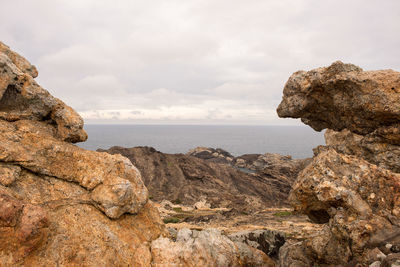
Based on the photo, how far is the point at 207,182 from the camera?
75.8 m

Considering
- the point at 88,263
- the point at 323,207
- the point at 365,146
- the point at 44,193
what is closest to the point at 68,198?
the point at 44,193

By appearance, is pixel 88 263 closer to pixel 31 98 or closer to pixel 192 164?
pixel 31 98

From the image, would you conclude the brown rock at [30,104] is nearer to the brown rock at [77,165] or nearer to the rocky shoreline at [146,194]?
the rocky shoreline at [146,194]

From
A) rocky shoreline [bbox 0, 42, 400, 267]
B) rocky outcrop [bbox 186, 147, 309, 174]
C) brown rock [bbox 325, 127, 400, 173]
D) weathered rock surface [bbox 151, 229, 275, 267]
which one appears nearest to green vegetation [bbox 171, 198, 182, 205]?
rocky shoreline [bbox 0, 42, 400, 267]

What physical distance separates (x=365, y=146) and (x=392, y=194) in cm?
473

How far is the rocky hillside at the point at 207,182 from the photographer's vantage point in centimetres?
6388

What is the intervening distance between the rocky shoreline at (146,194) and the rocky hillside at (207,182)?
4402 centimetres

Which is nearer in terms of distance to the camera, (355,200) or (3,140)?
(355,200)

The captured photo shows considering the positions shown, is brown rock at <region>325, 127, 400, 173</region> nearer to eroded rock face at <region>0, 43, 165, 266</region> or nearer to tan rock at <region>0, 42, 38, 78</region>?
eroded rock face at <region>0, 43, 165, 266</region>

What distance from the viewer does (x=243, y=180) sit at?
268 feet

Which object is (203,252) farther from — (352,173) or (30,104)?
(30,104)

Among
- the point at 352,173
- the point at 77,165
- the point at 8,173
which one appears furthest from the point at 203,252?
the point at 8,173

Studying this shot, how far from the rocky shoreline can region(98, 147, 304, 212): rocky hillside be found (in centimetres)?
4402

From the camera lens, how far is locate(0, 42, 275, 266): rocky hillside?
9773 mm
